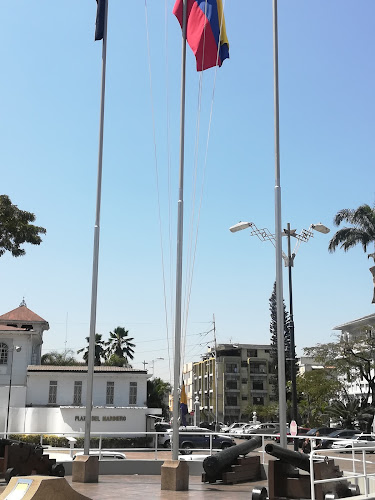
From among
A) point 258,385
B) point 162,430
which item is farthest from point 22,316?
point 258,385

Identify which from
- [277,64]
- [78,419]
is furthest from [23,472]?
Result: [78,419]

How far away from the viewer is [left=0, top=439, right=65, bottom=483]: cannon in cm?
1368

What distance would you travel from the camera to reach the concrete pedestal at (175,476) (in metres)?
13.1

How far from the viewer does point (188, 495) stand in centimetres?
1251

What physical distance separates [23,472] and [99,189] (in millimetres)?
7439

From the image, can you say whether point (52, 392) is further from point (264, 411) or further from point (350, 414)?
point (264, 411)

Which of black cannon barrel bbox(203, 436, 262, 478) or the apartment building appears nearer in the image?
black cannon barrel bbox(203, 436, 262, 478)

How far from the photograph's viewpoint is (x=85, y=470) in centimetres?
1462

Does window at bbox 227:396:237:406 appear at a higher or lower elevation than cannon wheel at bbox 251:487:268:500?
higher

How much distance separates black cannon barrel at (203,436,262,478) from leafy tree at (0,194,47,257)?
65.1 feet

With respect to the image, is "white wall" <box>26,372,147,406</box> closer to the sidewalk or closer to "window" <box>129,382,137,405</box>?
"window" <box>129,382,137,405</box>

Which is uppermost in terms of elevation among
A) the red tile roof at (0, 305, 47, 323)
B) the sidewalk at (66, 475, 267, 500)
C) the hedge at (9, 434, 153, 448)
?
the red tile roof at (0, 305, 47, 323)

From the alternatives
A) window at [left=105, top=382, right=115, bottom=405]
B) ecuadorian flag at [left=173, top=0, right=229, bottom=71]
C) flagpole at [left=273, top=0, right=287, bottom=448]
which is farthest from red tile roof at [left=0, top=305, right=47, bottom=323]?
flagpole at [left=273, top=0, right=287, bottom=448]

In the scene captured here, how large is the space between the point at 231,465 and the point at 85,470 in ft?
11.9
